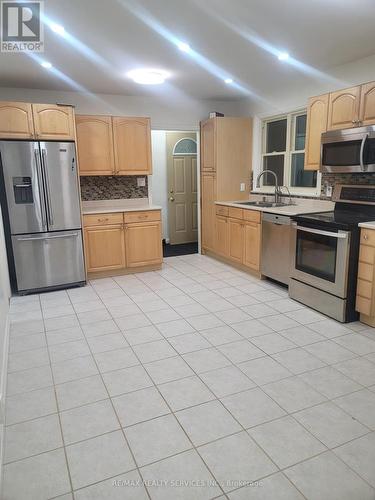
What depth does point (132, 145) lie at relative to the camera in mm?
4816

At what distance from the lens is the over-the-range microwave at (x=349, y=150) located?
3150 mm

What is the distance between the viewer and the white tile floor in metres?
1.62

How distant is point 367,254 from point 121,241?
9.68 ft

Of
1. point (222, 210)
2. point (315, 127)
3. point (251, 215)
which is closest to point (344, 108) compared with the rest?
point (315, 127)

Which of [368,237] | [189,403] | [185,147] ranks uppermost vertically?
[185,147]

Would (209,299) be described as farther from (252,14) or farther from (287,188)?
(252,14)

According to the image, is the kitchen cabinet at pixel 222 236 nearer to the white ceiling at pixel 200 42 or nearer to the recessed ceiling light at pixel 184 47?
the white ceiling at pixel 200 42

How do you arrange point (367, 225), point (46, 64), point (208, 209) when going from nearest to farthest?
1. point (367, 225)
2. point (46, 64)
3. point (208, 209)

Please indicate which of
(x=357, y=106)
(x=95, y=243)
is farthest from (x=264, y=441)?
(x=95, y=243)

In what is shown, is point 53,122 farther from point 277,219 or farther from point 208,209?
point 277,219

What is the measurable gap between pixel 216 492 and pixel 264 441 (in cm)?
39

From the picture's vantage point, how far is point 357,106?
3.30 m

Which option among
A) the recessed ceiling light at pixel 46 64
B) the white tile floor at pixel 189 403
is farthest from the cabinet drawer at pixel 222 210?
the recessed ceiling light at pixel 46 64

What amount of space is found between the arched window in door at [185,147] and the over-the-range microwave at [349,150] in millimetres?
3168
